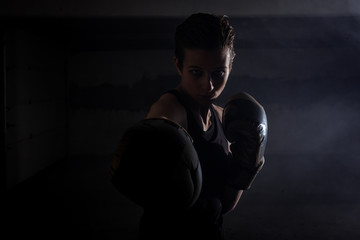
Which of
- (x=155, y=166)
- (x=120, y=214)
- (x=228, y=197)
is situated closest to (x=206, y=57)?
(x=155, y=166)

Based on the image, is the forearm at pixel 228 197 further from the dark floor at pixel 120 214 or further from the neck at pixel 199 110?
the dark floor at pixel 120 214

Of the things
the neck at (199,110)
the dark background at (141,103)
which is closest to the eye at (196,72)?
the neck at (199,110)

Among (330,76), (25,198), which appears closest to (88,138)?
(25,198)

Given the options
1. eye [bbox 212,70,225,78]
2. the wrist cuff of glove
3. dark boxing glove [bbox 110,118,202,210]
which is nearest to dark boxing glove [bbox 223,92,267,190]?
the wrist cuff of glove

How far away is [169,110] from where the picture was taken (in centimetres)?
130

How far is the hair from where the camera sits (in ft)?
4.36

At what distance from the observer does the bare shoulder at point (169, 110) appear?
1279 millimetres

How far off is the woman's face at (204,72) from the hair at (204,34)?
23 millimetres

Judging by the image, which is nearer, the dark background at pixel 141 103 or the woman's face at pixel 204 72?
the woman's face at pixel 204 72

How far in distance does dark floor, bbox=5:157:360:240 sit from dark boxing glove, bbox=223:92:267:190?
1.83 m

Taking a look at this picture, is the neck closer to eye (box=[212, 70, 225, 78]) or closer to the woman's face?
the woman's face

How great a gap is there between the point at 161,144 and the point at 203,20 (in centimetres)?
58

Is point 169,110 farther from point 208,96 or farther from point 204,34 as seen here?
point 204,34

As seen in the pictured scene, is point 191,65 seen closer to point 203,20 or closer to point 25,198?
point 203,20
